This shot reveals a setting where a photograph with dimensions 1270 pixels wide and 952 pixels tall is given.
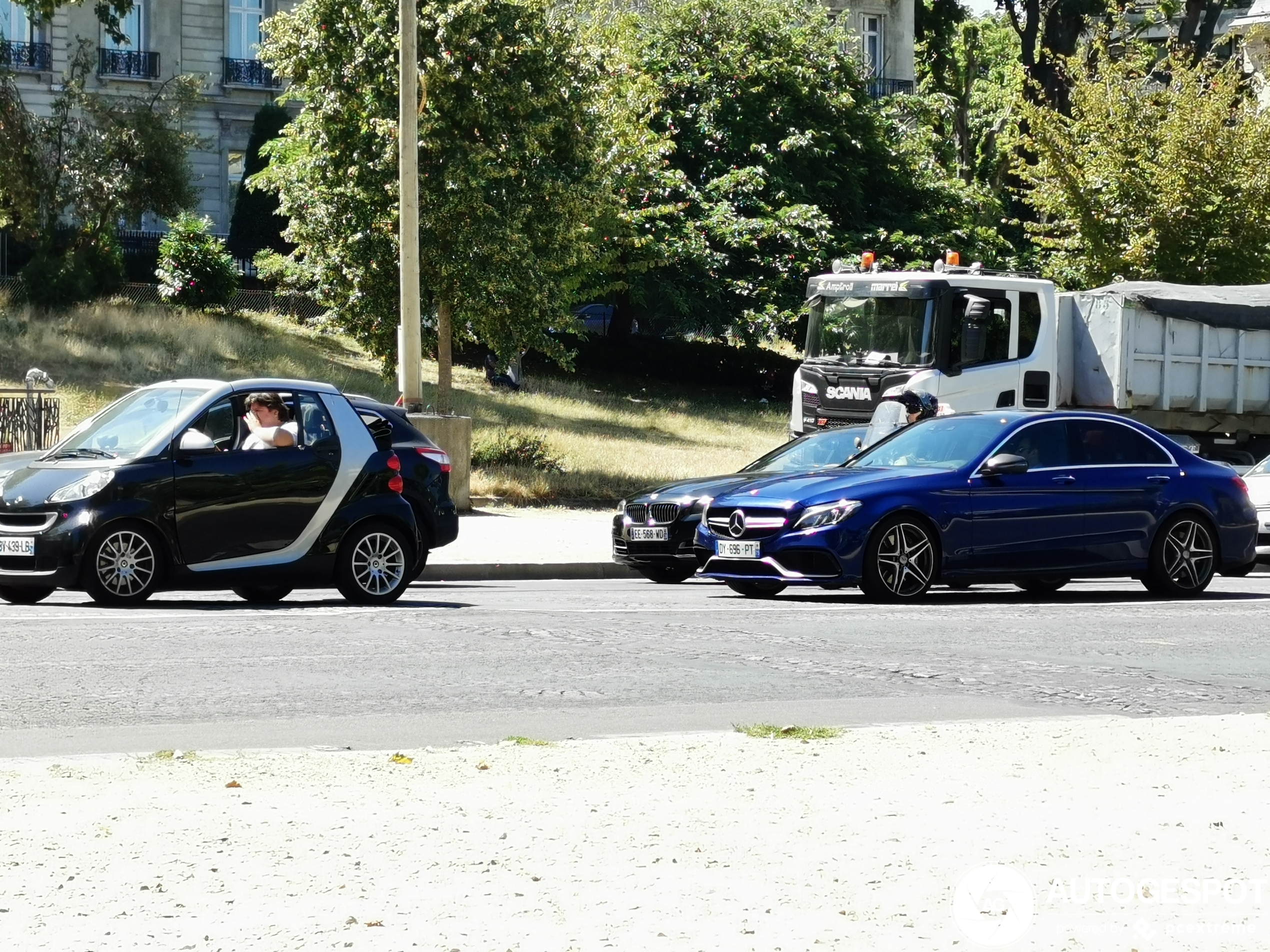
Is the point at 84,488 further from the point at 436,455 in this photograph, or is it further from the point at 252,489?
the point at 436,455

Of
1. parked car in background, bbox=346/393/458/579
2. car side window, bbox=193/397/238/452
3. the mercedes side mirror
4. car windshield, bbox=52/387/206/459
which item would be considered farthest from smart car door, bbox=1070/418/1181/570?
car windshield, bbox=52/387/206/459

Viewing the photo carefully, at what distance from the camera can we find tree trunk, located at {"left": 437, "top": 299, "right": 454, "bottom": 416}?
28.8 meters

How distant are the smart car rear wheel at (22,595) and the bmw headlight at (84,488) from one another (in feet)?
2.95

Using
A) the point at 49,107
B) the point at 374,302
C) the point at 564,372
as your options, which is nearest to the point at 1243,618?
the point at 374,302

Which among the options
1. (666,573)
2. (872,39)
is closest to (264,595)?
(666,573)

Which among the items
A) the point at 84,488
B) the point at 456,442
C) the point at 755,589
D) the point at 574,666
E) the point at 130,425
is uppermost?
the point at 130,425

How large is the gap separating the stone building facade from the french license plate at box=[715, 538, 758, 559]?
3663 centimetres

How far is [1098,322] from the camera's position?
24484 millimetres

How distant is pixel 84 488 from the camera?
12500mm

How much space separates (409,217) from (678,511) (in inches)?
272

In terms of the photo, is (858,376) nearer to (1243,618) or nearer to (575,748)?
(1243,618)

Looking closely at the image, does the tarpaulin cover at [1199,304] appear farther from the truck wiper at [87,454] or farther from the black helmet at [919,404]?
the truck wiper at [87,454]

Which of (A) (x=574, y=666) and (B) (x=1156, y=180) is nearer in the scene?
(A) (x=574, y=666)

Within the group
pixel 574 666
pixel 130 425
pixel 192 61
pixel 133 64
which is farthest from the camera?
pixel 192 61
